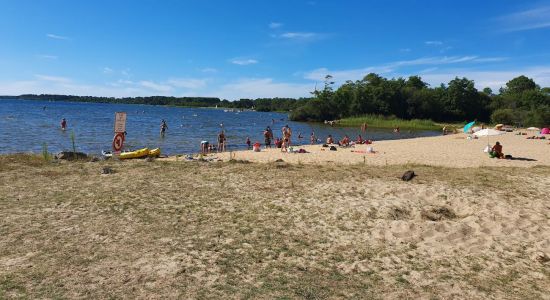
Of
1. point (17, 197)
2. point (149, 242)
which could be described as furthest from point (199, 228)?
point (17, 197)

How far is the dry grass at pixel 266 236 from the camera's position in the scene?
596 cm

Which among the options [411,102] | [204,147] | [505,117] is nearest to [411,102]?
[411,102]

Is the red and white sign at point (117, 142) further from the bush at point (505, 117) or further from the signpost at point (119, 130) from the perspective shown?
the bush at point (505, 117)

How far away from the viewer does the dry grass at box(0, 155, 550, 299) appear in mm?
5957

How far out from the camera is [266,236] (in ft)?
25.9

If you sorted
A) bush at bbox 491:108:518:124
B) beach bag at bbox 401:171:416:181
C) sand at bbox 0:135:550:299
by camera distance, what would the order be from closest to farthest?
sand at bbox 0:135:550:299
beach bag at bbox 401:171:416:181
bush at bbox 491:108:518:124

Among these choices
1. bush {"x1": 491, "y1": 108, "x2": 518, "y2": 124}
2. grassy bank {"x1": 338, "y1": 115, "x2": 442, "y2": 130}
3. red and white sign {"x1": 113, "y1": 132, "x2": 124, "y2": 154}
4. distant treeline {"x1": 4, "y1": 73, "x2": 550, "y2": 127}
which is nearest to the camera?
red and white sign {"x1": 113, "y1": 132, "x2": 124, "y2": 154}

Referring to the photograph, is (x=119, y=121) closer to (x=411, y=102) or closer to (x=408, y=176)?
(x=408, y=176)

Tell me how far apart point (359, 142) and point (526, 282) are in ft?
90.1

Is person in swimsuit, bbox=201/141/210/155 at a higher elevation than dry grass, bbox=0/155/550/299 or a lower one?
higher

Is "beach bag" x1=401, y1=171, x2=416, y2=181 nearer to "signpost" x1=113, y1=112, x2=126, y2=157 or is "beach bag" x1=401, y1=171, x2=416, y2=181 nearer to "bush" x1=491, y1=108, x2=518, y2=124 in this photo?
"signpost" x1=113, y1=112, x2=126, y2=157

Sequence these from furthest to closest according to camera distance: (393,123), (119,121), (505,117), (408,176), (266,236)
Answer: (505,117) < (393,123) < (119,121) < (408,176) < (266,236)

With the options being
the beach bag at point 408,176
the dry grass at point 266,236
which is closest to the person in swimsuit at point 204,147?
the dry grass at point 266,236

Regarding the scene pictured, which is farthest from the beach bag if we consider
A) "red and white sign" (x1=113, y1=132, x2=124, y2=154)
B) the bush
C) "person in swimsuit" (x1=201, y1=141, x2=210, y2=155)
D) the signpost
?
the bush
